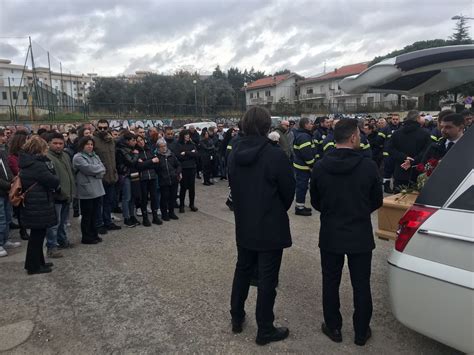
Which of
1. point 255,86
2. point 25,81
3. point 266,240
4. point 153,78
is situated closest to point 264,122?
point 266,240

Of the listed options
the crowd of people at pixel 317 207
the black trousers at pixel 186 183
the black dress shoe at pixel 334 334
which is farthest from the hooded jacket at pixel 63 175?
the black dress shoe at pixel 334 334

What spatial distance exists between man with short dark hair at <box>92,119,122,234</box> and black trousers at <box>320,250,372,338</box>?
421 cm

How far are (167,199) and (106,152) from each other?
60.3 inches

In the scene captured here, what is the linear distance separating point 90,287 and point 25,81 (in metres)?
28.9

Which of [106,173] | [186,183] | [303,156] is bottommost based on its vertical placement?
[186,183]

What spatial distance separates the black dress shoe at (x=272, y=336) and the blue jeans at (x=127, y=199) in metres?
4.30

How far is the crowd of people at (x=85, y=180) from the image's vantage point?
452cm

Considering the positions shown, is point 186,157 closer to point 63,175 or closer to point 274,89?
point 63,175

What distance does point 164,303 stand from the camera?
386cm

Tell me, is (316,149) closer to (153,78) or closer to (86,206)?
(86,206)

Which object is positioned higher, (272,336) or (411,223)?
(411,223)

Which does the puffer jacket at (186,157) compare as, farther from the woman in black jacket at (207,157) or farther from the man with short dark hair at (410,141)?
the man with short dark hair at (410,141)

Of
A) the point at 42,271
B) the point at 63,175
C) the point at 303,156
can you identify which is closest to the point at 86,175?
the point at 63,175

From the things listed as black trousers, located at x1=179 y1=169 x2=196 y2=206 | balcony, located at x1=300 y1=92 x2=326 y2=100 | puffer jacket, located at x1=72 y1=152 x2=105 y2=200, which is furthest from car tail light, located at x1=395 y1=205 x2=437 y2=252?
balcony, located at x1=300 y1=92 x2=326 y2=100
